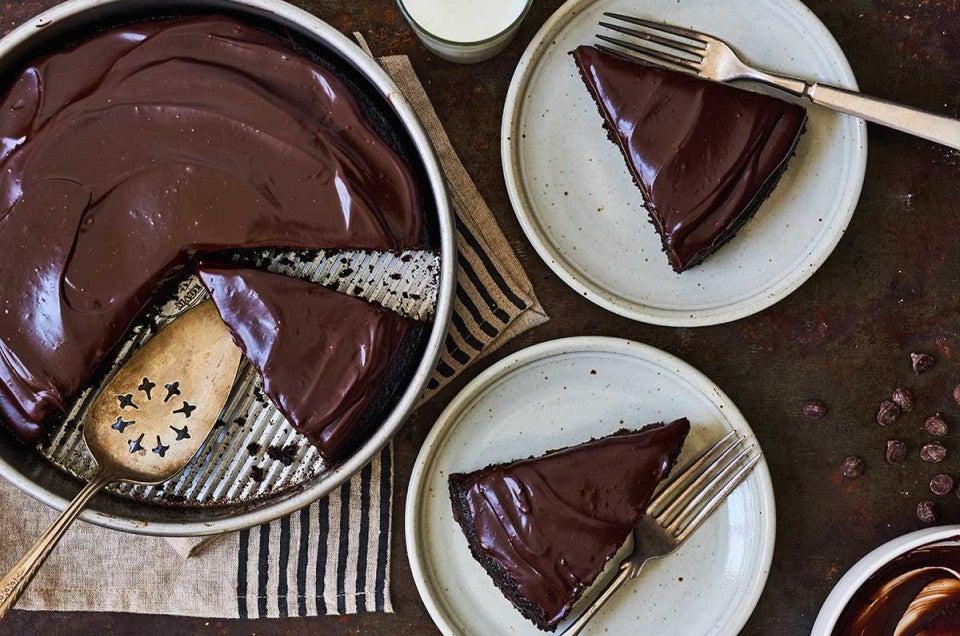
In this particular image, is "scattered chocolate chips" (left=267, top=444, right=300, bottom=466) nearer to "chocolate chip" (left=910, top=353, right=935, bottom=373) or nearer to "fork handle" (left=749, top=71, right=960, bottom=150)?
"fork handle" (left=749, top=71, right=960, bottom=150)

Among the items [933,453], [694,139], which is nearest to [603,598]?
[933,453]

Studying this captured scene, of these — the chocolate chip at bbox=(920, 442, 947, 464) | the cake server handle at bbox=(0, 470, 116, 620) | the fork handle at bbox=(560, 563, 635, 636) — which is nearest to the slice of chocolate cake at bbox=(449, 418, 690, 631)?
the fork handle at bbox=(560, 563, 635, 636)

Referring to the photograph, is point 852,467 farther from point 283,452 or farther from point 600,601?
point 283,452

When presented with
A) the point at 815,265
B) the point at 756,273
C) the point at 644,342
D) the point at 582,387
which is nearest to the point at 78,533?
the point at 582,387

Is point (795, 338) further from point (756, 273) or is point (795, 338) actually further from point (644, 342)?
point (644, 342)

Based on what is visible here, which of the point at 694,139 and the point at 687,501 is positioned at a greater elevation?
the point at 694,139

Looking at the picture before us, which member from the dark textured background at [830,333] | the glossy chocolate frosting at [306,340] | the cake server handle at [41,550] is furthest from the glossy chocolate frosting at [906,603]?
the cake server handle at [41,550]

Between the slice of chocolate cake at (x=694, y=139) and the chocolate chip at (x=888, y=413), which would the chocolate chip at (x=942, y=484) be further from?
the slice of chocolate cake at (x=694, y=139)
